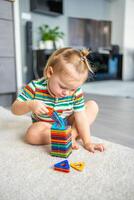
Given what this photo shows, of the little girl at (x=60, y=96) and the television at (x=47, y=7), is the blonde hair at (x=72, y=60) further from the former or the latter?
the television at (x=47, y=7)

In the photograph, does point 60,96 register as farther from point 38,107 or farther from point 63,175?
point 63,175

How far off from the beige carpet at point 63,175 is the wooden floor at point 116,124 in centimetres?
13

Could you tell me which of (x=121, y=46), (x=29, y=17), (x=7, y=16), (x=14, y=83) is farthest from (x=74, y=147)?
(x=121, y=46)

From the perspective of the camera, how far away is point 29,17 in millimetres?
3154

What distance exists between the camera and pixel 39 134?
32.8 inches

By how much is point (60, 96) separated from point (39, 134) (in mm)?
173

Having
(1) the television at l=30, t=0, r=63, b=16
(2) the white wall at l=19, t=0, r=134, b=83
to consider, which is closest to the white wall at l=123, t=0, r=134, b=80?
(2) the white wall at l=19, t=0, r=134, b=83

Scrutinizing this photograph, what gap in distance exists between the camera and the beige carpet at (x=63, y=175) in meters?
0.53

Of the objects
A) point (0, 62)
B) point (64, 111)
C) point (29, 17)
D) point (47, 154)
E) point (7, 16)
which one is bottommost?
point (47, 154)

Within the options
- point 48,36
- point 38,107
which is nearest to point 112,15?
point 48,36

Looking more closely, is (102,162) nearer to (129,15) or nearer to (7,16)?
(7,16)

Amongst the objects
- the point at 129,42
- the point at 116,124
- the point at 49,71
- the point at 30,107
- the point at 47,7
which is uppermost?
the point at 47,7

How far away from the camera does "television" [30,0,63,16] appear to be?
10.1ft

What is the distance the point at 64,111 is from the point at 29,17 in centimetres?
266
